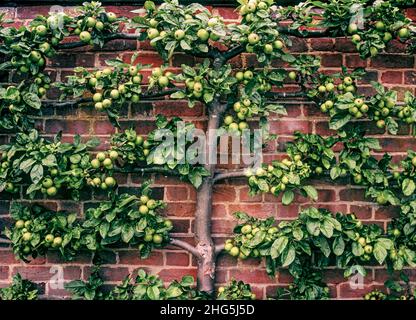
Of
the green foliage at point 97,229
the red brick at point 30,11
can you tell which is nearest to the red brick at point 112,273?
the green foliage at point 97,229

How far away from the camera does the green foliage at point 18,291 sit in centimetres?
209

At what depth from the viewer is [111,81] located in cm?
205

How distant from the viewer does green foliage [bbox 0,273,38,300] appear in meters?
2.09

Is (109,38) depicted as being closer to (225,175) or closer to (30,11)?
(30,11)

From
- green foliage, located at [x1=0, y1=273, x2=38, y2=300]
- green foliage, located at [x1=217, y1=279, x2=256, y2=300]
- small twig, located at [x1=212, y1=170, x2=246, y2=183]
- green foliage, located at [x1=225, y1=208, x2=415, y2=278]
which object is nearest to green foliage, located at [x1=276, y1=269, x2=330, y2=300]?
green foliage, located at [x1=225, y1=208, x2=415, y2=278]

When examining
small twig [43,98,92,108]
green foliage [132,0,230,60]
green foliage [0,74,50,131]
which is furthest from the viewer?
small twig [43,98,92,108]

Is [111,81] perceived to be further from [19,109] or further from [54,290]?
[54,290]

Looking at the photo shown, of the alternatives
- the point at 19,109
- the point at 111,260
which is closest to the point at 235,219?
the point at 111,260

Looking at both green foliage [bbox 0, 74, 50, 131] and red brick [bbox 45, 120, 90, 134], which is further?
red brick [bbox 45, 120, 90, 134]

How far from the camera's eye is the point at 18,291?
210 centimetres

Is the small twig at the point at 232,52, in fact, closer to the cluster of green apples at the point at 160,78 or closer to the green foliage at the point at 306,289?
the cluster of green apples at the point at 160,78

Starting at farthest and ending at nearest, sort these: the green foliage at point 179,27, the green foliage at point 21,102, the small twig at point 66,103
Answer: the small twig at point 66,103
the green foliage at point 21,102
the green foliage at point 179,27

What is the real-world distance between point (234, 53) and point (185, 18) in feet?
0.97

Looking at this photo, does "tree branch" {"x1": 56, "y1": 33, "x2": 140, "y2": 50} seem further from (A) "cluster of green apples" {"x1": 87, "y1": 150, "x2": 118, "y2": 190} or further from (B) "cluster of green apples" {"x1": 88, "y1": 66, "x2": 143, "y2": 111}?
(A) "cluster of green apples" {"x1": 87, "y1": 150, "x2": 118, "y2": 190}
